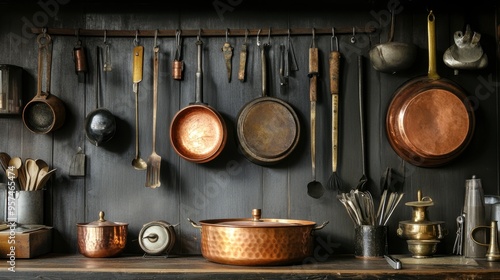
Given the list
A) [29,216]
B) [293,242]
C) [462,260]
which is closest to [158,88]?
[29,216]

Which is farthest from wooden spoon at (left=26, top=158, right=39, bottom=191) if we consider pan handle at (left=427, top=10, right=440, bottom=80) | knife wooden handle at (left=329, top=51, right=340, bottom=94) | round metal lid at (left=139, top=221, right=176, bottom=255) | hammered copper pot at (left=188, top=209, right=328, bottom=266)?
pan handle at (left=427, top=10, right=440, bottom=80)

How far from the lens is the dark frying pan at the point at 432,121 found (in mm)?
2557

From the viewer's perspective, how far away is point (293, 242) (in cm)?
226

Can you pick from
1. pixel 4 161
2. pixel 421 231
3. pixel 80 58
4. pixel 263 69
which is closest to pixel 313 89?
pixel 263 69

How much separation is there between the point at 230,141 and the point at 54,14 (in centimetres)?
92

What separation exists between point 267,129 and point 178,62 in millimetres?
457

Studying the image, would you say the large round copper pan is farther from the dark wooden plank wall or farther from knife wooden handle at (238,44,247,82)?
knife wooden handle at (238,44,247,82)

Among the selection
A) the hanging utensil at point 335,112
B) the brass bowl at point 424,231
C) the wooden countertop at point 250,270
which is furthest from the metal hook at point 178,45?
the brass bowl at point 424,231

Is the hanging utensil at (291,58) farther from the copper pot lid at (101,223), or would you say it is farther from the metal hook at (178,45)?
the copper pot lid at (101,223)

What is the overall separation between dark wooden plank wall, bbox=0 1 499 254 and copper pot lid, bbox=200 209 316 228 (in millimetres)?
162

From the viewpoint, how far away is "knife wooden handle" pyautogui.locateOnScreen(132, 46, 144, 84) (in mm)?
2629

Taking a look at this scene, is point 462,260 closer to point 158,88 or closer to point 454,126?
point 454,126

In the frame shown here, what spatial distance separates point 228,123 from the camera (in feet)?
8.73

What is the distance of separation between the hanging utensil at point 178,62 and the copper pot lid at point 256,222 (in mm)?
624
